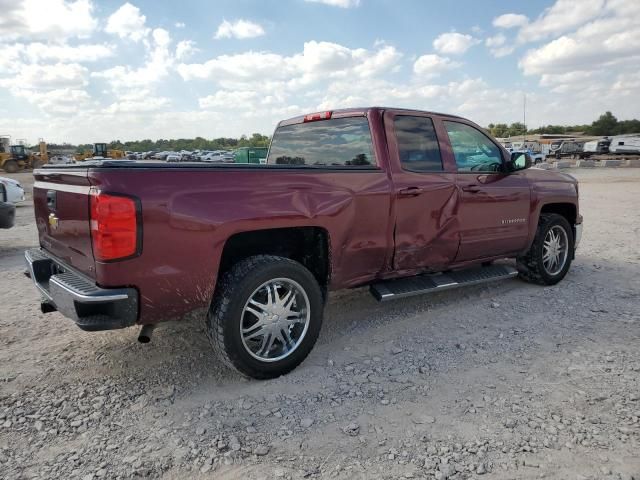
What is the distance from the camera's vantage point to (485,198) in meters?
4.70

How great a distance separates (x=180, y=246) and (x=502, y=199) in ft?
10.9

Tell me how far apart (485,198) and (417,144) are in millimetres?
963

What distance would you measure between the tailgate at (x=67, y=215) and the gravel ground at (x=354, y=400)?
88 cm

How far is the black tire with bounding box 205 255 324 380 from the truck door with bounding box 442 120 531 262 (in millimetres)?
1913

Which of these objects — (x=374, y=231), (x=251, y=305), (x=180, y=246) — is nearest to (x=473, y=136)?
(x=374, y=231)

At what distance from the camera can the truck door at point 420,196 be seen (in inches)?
158

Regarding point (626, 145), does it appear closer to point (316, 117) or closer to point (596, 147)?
point (596, 147)

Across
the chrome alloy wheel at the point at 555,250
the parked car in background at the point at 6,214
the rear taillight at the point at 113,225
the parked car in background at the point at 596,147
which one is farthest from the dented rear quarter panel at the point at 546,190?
the parked car in background at the point at 596,147

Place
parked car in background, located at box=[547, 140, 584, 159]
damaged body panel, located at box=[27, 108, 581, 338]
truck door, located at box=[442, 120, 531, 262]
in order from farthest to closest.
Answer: parked car in background, located at box=[547, 140, 584, 159] → truck door, located at box=[442, 120, 531, 262] → damaged body panel, located at box=[27, 108, 581, 338]

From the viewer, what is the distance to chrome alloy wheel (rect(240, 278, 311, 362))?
3.30 m

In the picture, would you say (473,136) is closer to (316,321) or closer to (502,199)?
(502,199)

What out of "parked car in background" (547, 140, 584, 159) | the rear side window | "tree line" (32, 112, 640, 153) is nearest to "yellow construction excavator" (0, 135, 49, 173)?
"tree line" (32, 112, 640, 153)

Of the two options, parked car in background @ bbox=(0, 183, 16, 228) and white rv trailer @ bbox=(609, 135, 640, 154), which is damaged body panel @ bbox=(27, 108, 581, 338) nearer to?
parked car in background @ bbox=(0, 183, 16, 228)

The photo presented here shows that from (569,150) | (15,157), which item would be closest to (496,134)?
(569,150)
